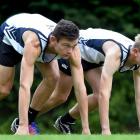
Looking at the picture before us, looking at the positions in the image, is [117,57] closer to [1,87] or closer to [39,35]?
[39,35]

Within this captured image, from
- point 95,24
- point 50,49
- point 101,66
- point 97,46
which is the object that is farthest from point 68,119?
point 95,24

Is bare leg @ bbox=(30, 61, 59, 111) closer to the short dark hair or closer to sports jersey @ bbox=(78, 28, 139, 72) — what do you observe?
sports jersey @ bbox=(78, 28, 139, 72)

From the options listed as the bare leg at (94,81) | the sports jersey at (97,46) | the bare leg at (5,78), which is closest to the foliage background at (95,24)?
the bare leg at (94,81)

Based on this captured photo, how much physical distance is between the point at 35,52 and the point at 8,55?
38.2 inches

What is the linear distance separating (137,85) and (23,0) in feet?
28.6

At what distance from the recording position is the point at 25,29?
33.9 ft

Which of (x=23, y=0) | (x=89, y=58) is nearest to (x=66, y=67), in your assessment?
(x=89, y=58)

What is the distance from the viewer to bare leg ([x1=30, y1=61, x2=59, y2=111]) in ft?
36.0

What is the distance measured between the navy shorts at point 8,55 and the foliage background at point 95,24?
6.96m

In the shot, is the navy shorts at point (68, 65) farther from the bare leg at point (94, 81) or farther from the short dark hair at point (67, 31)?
the short dark hair at point (67, 31)

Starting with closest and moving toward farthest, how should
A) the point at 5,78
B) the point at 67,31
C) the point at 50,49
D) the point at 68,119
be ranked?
1. the point at 67,31
2. the point at 50,49
3. the point at 5,78
4. the point at 68,119

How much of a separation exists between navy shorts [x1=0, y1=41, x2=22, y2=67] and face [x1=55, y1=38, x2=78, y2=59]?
948mm

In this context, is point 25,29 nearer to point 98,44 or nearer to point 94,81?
point 98,44

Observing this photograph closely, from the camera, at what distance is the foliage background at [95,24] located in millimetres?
18141
